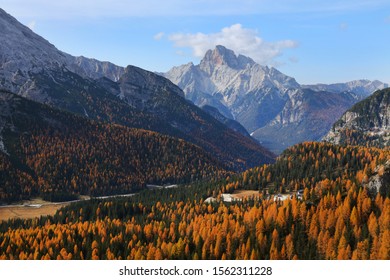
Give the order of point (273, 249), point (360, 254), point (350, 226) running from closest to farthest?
point (360, 254), point (273, 249), point (350, 226)
